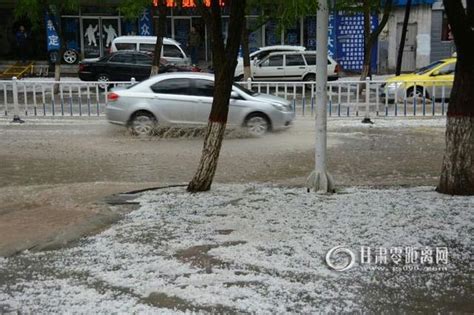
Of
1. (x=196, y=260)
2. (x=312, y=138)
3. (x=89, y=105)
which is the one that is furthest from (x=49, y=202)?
(x=89, y=105)

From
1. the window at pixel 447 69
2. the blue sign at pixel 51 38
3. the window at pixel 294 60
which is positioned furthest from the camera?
the blue sign at pixel 51 38

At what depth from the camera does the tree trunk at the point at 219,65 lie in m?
7.44

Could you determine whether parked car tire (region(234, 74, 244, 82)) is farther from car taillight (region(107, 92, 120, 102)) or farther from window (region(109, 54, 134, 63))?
car taillight (region(107, 92, 120, 102))

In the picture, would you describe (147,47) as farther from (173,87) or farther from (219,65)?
(219,65)

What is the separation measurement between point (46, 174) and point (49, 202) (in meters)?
2.19

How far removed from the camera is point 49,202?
789cm

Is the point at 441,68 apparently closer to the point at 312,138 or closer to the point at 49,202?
the point at 312,138

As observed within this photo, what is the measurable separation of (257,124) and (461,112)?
6.80 meters

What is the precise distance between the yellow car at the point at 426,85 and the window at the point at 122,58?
10.9 metres

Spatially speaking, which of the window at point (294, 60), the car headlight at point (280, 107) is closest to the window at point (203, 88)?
the car headlight at point (280, 107)

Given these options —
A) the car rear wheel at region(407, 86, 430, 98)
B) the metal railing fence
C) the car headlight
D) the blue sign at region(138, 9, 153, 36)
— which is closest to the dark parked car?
the metal railing fence

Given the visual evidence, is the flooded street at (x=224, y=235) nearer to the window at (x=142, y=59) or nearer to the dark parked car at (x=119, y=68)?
the dark parked car at (x=119, y=68)

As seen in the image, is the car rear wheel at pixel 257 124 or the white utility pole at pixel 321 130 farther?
the car rear wheel at pixel 257 124

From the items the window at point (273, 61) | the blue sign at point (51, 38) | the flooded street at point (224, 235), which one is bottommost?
the flooded street at point (224, 235)
